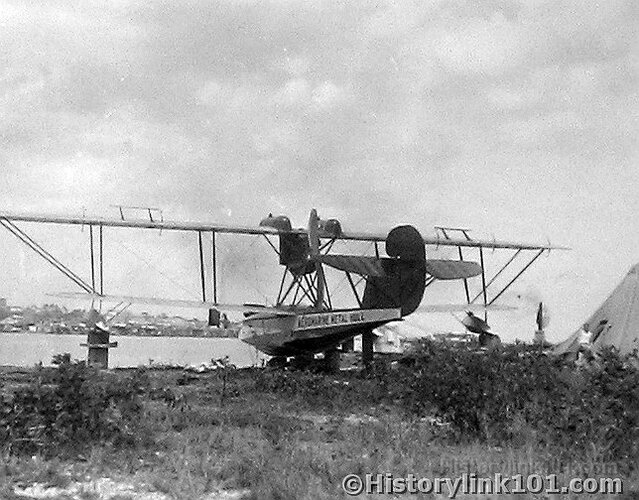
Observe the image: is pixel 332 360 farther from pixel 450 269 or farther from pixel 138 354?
pixel 138 354

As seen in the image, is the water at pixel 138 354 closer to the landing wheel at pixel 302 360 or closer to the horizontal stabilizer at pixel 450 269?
the landing wheel at pixel 302 360

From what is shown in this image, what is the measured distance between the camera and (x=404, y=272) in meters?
18.2

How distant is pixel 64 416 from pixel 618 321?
1122 centimetres

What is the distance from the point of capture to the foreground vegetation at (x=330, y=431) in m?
6.00

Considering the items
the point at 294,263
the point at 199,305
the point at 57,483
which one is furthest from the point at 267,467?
the point at 294,263

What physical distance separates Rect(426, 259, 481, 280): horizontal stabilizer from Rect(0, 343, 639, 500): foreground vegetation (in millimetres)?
7709

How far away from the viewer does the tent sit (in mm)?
14438

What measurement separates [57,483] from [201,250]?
14213 mm

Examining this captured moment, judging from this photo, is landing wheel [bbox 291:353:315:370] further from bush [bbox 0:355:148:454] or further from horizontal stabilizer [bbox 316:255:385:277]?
bush [bbox 0:355:148:454]

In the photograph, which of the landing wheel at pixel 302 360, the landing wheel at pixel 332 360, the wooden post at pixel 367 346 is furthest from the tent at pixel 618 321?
the landing wheel at pixel 302 360

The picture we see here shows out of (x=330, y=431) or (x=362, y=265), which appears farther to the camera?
(x=362, y=265)

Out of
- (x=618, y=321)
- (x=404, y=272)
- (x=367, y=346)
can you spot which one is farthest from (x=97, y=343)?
(x=618, y=321)

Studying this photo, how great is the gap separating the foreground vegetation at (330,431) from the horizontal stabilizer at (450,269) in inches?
303

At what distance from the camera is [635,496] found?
4801 mm
